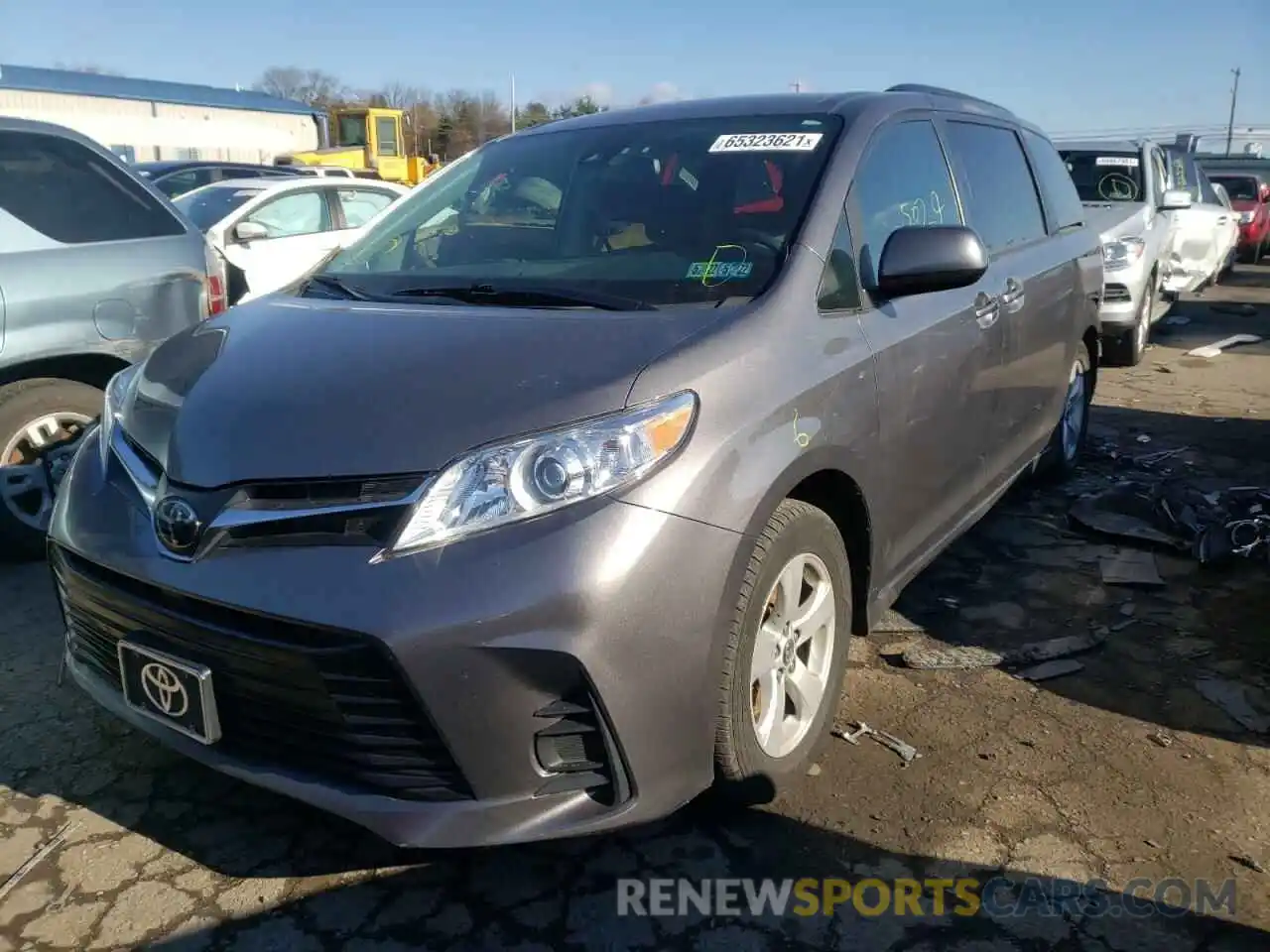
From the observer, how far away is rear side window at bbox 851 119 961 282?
301 cm

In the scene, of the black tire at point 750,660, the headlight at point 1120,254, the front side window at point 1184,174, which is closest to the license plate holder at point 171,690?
the black tire at point 750,660

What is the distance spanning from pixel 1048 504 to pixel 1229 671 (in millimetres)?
1774

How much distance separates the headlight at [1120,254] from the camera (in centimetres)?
830

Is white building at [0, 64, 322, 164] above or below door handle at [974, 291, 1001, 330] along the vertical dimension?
above

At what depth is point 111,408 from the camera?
2828mm

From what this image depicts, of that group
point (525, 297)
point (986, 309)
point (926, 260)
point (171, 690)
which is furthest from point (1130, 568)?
point (171, 690)

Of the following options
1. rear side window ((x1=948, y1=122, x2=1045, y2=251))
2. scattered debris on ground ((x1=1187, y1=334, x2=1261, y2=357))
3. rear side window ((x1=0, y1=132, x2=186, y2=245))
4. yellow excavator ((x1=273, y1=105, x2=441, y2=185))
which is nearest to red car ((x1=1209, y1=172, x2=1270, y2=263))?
scattered debris on ground ((x1=1187, y1=334, x2=1261, y2=357))

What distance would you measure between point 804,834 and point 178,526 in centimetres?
163

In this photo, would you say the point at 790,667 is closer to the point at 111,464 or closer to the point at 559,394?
the point at 559,394

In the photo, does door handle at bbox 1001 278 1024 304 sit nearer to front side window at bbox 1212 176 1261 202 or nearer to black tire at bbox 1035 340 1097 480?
black tire at bbox 1035 340 1097 480

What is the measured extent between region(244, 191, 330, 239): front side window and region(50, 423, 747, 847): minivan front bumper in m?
7.19

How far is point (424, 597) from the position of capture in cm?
196

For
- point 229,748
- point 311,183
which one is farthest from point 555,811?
point 311,183

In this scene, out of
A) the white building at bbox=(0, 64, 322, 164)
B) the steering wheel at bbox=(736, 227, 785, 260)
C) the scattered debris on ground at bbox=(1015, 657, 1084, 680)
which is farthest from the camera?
the white building at bbox=(0, 64, 322, 164)
